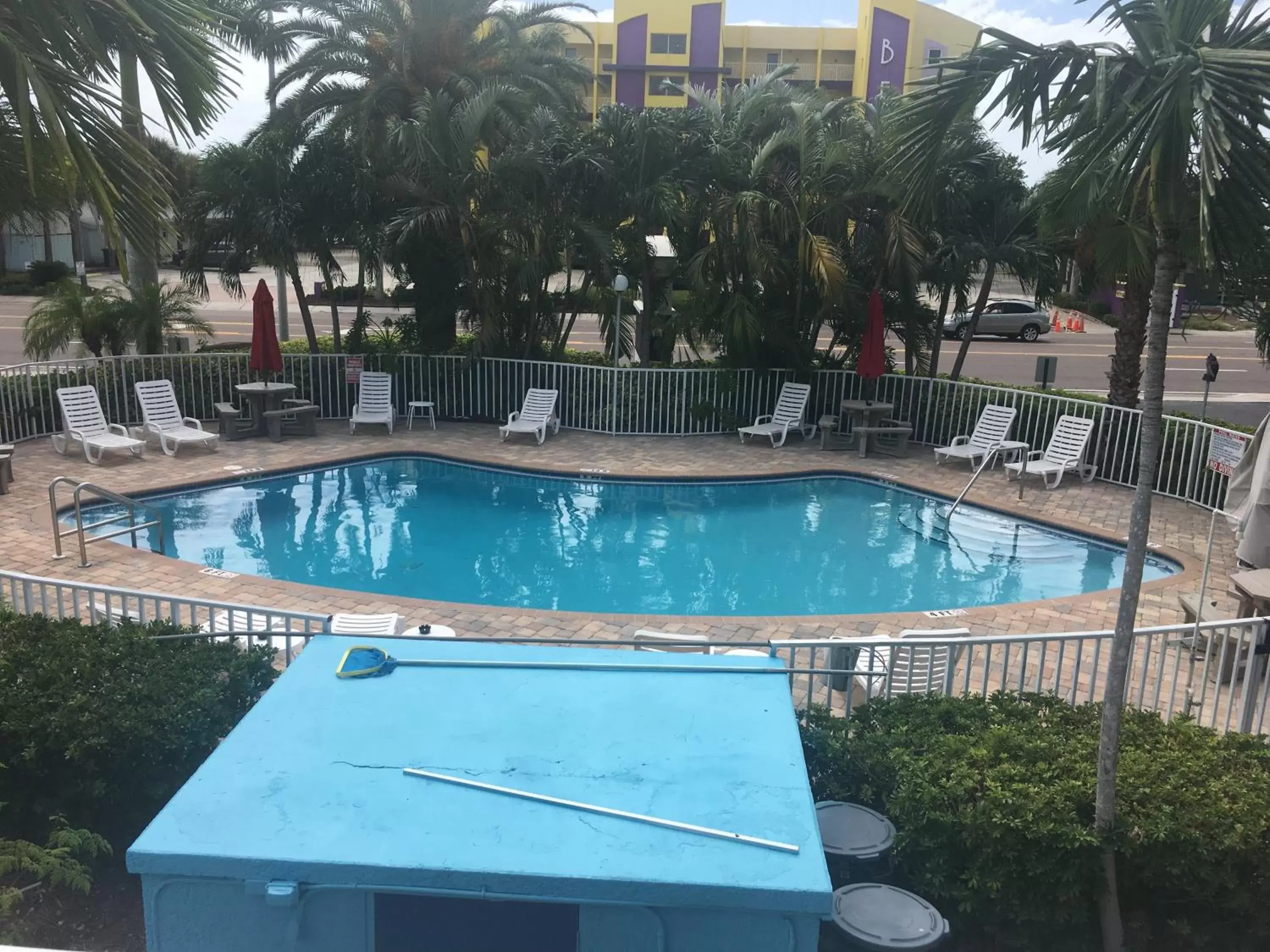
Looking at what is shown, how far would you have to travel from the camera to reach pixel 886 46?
62562 millimetres

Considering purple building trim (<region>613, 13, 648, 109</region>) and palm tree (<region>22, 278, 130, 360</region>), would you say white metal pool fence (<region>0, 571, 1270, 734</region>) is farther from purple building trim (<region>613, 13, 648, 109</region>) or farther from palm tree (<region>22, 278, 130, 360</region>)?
purple building trim (<region>613, 13, 648, 109</region>)

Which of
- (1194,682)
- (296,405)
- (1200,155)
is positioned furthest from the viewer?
(296,405)

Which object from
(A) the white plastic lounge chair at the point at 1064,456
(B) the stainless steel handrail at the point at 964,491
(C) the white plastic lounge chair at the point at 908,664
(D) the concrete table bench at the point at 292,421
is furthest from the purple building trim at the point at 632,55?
(C) the white plastic lounge chair at the point at 908,664

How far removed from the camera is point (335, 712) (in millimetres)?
4188

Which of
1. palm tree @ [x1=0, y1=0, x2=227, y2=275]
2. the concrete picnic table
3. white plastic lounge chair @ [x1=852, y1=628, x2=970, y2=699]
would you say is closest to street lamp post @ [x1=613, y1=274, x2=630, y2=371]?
the concrete picnic table

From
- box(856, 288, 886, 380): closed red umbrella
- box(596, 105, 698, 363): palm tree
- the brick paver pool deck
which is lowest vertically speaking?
the brick paver pool deck

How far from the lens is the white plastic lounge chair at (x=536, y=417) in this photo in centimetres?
1600

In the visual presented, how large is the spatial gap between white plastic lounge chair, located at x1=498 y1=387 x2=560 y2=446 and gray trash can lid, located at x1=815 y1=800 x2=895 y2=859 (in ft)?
38.0

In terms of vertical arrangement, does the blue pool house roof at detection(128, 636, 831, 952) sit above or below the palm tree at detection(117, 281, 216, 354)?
below

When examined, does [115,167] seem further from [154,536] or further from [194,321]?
[194,321]

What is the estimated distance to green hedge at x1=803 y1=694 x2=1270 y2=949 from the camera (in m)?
4.25

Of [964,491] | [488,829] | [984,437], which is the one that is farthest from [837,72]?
[488,829]

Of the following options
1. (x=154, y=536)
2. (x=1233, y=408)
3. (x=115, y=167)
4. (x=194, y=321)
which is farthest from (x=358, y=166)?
(x=1233, y=408)

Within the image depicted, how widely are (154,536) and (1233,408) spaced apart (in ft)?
69.6
